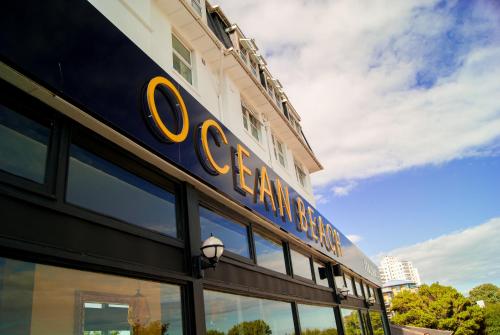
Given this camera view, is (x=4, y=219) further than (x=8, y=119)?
No

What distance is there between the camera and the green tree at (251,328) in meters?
6.51

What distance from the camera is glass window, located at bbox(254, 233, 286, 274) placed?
838 centimetres

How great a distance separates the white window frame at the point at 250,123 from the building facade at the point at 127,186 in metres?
1.40

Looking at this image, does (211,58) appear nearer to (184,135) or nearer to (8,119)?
(184,135)

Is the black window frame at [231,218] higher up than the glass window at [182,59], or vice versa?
the glass window at [182,59]

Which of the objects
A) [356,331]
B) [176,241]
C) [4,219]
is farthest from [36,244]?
[356,331]

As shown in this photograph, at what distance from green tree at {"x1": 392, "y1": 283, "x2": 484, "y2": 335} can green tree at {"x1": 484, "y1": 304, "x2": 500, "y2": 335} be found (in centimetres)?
71

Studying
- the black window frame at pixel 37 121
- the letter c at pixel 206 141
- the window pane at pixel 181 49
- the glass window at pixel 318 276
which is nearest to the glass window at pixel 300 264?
the glass window at pixel 318 276

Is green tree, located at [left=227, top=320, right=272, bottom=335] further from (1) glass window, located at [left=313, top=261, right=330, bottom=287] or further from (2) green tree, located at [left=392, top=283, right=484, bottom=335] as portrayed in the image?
(2) green tree, located at [left=392, top=283, right=484, bottom=335]

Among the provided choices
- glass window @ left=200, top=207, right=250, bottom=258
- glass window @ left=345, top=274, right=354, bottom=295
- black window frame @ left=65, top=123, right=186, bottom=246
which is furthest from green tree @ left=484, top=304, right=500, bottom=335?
black window frame @ left=65, top=123, right=186, bottom=246

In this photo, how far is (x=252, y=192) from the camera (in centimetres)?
763

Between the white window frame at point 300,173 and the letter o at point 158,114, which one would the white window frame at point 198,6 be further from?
the white window frame at point 300,173

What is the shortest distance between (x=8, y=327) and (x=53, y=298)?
1.81ft

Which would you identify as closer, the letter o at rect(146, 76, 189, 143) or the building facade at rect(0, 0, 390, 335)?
the building facade at rect(0, 0, 390, 335)
